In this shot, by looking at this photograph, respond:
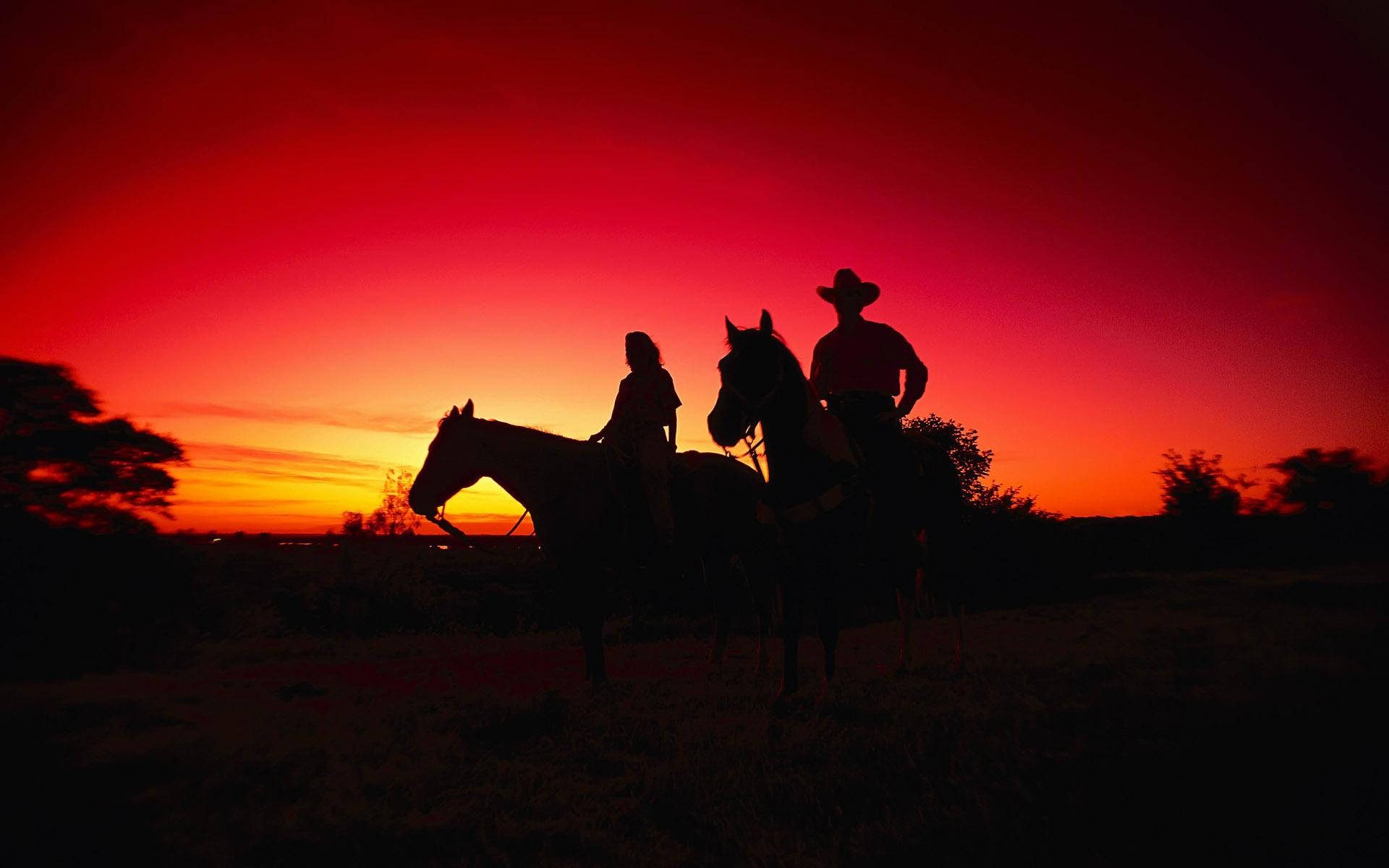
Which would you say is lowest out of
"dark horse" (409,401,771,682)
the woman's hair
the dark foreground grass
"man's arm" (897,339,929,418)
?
the dark foreground grass

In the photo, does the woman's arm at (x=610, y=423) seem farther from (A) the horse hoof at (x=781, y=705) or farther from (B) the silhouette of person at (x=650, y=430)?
(A) the horse hoof at (x=781, y=705)

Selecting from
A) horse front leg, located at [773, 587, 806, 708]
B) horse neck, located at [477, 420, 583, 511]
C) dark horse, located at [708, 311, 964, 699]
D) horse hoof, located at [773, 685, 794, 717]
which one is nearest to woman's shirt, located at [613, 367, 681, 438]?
horse neck, located at [477, 420, 583, 511]

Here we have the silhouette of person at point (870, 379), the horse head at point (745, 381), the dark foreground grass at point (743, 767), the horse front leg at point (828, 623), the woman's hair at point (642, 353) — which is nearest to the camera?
the dark foreground grass at point (743, 767)

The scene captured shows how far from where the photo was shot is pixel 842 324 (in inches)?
258

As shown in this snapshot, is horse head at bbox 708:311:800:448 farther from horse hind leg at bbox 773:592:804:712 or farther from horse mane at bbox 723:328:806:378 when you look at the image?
horse hind leg at bbox 773:592:804:712

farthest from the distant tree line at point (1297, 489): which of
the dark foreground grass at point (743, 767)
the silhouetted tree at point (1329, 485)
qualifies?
the dark foreground grass at point (743, 767)

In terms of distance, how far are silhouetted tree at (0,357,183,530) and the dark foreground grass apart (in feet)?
7.35

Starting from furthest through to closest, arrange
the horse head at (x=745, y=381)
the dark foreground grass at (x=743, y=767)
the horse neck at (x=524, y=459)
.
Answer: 1. the horse neck at (x=524, y=459)
2. the horse head at (x=745, y=381)
3. the dark foreground grass at (x=743, y=767)

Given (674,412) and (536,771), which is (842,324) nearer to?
(674,412)

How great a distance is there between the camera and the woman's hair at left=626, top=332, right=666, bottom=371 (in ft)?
25.4

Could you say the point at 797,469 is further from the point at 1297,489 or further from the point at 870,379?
the point at 1297,489

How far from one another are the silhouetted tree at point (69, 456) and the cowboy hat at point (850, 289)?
8.44m

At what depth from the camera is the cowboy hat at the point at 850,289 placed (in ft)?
21.5

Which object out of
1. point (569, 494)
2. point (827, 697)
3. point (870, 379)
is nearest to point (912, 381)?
point (870, 379)
